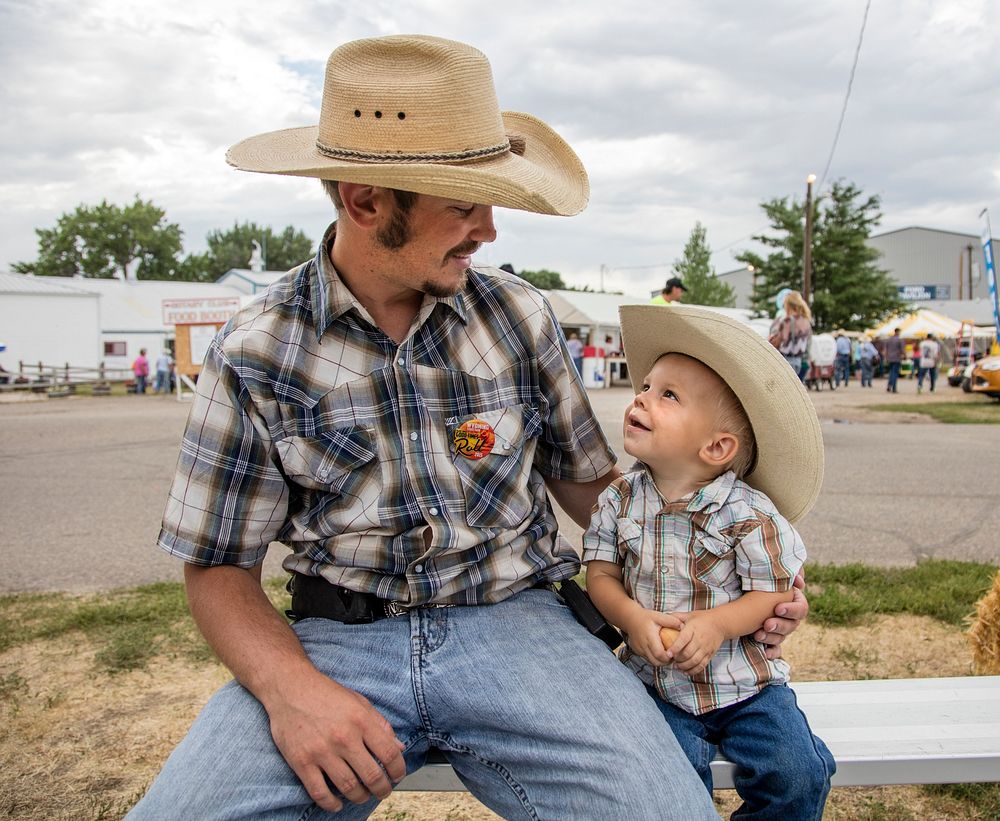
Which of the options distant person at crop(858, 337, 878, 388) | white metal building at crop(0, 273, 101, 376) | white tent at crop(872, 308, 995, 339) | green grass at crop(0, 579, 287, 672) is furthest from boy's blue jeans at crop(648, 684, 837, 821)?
white metal building at crop(0, 273, 101, 376)

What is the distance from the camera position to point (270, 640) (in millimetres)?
1747

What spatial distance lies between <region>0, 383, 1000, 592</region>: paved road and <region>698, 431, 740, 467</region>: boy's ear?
3.50m

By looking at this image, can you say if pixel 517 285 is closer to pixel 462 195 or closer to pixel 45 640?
pixel 462 195

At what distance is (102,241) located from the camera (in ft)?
261

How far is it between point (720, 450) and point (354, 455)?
802 mm

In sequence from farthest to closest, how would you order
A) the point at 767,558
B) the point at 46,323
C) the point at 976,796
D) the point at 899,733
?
the point at 46,323 < the point at 976,796 < the point at 899,733 < the point at 767,558

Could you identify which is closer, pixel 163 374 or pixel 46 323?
pixel 163 374

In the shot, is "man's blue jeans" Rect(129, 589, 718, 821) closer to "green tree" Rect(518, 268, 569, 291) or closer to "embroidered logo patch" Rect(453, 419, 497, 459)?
"embroidered logo patch" Rect(453, 419, 497, 459)

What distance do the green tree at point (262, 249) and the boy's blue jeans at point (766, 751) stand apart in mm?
93512

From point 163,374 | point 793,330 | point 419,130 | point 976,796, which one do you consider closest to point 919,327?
point 793,330

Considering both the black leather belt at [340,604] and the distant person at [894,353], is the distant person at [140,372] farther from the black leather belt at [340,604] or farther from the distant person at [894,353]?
the black leather belt at [340,604]

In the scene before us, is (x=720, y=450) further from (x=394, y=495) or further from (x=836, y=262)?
(x=836, y=262)

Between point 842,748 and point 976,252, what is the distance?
289 feet

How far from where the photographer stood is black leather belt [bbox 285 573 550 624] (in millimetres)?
1864
